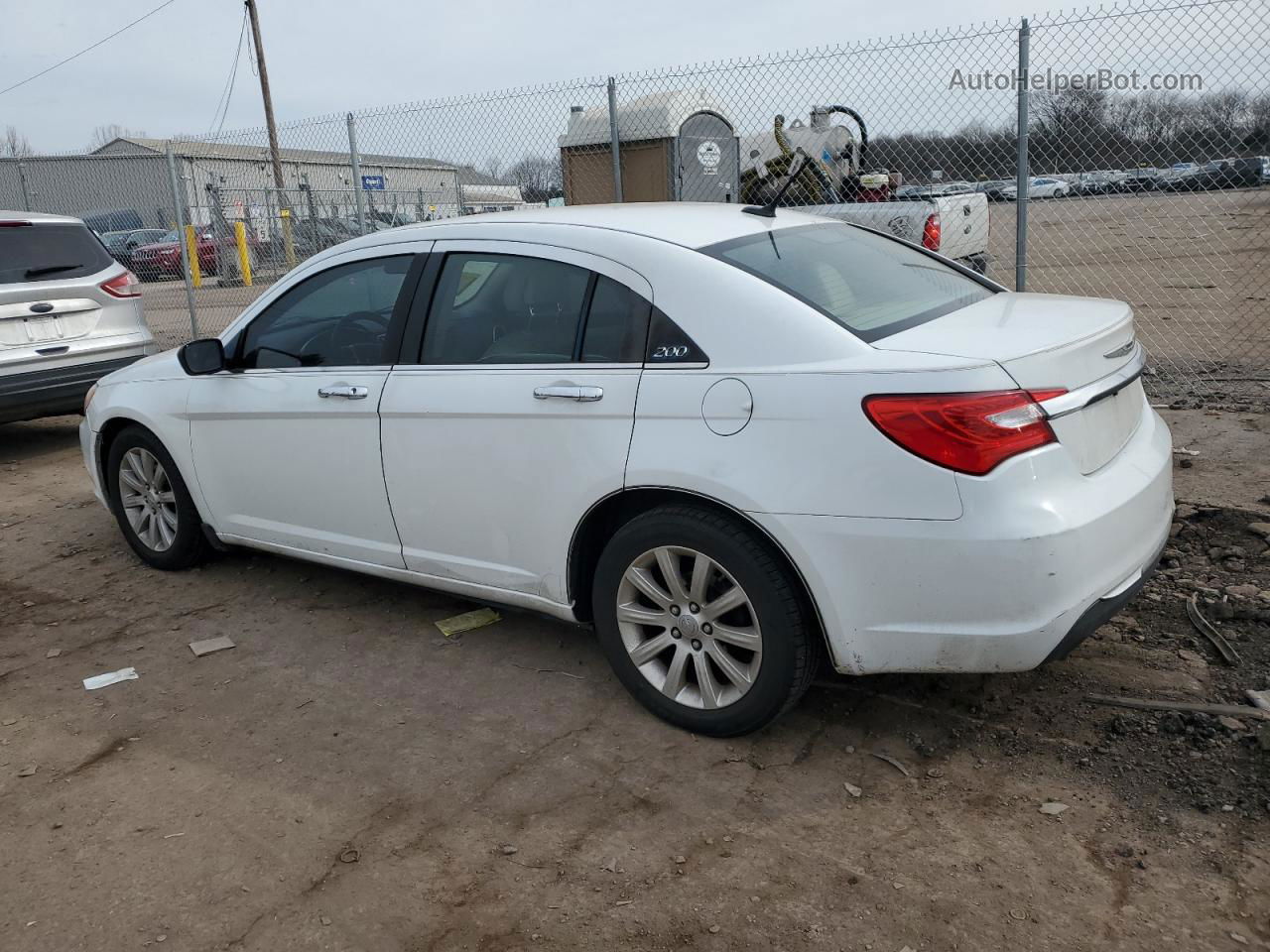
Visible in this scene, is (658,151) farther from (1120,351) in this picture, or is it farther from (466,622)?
(1120,351)

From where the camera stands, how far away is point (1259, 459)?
17.8 feet

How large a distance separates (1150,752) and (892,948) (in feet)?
3.78

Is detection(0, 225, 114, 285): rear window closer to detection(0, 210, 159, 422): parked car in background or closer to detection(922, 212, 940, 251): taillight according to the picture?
detection(0, 210, 159, 422): parked car in background

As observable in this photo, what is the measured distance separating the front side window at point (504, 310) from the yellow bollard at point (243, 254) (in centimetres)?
1035

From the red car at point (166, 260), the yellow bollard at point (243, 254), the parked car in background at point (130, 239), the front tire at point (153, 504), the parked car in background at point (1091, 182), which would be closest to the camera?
the front tire at point (153, 504)

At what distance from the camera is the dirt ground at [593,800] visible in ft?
8.27

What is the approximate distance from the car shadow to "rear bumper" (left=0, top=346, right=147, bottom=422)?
64cm

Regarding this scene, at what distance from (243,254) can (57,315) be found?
6.83m

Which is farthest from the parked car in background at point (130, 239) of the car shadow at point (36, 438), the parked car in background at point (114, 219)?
the car shadow at point (36, 438)

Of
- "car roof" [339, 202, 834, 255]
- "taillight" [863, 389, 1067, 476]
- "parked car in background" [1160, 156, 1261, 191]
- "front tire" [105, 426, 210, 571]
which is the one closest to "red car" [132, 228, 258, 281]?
"front tire" [105, 426, 210, 571]

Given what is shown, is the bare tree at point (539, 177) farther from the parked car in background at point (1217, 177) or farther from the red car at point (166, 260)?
the red car at point (166, 260)

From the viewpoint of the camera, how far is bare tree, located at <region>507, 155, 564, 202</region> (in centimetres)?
994

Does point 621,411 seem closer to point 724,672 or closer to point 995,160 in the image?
point 724,672

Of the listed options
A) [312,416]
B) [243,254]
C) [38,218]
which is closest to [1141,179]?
[312,416]
